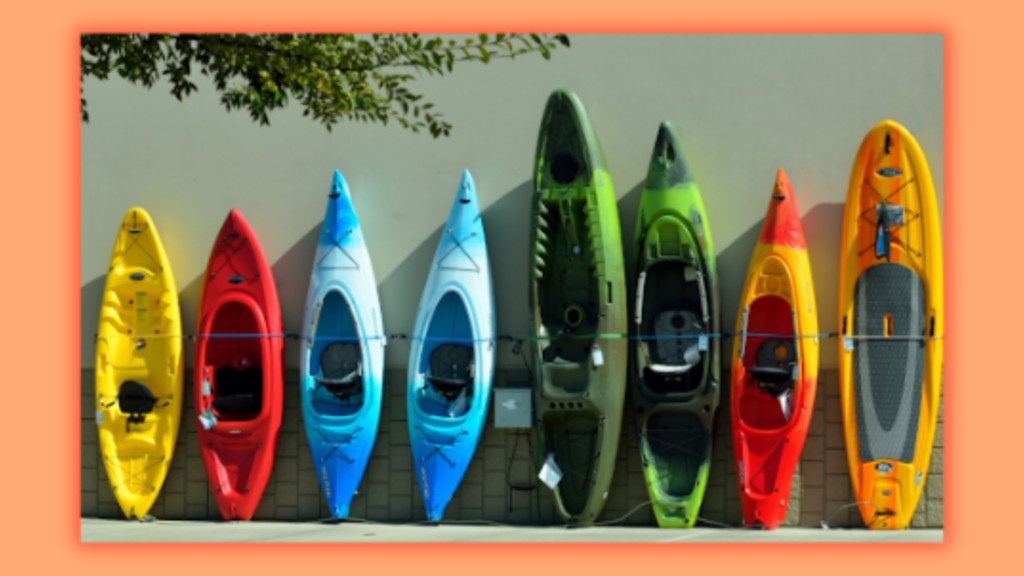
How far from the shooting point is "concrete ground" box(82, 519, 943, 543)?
6.68 m

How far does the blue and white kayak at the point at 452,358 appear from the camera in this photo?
23.8ft

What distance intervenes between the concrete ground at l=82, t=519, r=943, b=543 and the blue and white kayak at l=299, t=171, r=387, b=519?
1.26 feet

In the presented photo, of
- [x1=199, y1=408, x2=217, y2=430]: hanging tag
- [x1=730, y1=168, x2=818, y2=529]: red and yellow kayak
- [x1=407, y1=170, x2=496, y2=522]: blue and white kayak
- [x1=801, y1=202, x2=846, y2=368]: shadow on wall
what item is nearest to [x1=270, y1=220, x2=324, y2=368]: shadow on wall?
[x1=199, y1=408, x2=217, y2=430]: hanging tag

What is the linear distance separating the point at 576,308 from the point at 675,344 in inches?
23.8

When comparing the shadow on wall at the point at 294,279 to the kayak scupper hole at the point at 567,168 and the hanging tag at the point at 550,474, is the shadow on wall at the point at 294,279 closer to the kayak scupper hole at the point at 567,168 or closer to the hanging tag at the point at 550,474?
the kayak scupper hole at the point at 567,168

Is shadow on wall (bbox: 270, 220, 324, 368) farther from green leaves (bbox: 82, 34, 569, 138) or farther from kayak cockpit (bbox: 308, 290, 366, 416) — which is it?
green leaves (bbox: 82, 34, 569, 138)

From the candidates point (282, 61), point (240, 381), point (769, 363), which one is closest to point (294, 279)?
point (240, 381)

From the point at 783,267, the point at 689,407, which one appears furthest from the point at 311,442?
the point at 783,267

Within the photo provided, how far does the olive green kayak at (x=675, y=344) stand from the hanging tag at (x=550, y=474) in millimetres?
500

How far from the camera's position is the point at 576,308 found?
23.7 ft

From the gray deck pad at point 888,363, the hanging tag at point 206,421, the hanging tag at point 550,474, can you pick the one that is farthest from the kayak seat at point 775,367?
the hanging tag at point 206,421

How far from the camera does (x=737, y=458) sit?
702 cm

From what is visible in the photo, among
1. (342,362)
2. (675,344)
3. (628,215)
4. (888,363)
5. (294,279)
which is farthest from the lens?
(294,279)

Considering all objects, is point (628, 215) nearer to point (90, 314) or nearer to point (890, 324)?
point (890, 324)
